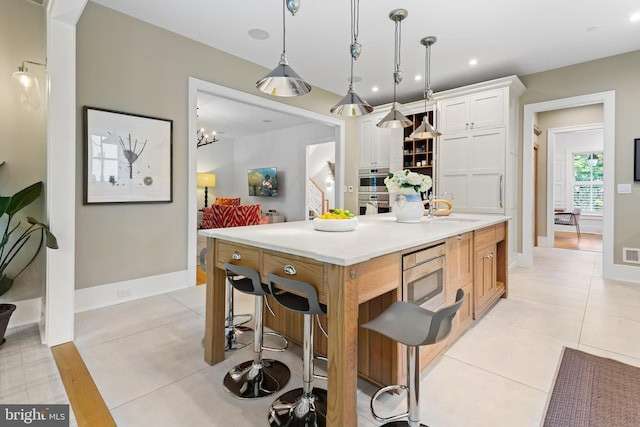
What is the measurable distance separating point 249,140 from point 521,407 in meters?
8.71

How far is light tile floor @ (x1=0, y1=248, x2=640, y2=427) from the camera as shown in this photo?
1538mm

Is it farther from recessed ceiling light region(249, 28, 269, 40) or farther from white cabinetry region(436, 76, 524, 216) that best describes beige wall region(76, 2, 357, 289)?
white cabinetry region(436, 76, 524, 216)

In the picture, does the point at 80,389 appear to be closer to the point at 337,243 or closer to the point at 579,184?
the point at 337,243

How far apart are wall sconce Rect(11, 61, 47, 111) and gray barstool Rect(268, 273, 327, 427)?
102 inches

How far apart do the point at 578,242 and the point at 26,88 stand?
9349mm

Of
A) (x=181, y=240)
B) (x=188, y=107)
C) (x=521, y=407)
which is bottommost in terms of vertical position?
(x=521, y=407)

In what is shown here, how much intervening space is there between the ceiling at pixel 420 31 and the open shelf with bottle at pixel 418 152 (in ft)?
2.88

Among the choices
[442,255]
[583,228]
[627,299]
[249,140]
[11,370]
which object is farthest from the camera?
[249,140]

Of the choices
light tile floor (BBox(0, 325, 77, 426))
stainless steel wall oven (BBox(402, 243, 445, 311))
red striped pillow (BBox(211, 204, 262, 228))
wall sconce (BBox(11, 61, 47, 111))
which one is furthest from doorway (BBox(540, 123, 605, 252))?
wall sconce (BBox(11, 61, 47, 111))

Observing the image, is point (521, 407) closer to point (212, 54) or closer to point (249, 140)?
point (212, 54)

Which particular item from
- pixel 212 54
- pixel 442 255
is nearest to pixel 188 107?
pixel 212 54

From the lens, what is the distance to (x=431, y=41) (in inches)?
136

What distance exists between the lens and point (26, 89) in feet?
7.97

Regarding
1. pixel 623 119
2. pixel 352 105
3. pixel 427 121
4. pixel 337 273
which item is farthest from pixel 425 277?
pixel 623 119
